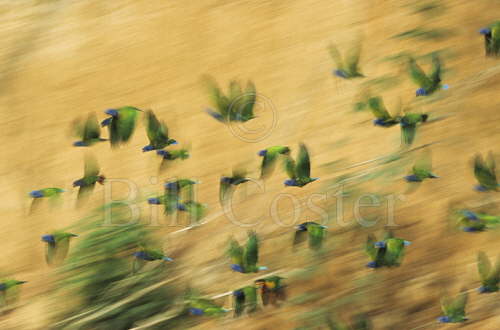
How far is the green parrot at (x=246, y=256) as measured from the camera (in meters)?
2.92

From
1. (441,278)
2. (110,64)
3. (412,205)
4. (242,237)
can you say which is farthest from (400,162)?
(110,64)

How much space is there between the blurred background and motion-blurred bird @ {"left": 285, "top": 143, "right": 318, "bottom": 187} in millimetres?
334

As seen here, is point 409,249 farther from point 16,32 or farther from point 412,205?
point 16,32

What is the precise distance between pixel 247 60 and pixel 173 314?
127 cm

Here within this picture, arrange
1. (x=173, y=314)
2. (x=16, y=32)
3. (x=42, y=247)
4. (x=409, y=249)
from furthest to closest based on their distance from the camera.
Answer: (x=16, y=32) < (x=42, y=247) < (x=409, y=249) < (x=173, y=314)

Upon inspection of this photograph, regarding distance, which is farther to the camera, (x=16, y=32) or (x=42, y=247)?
(x=16, y=32)

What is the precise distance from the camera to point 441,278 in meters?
3.24

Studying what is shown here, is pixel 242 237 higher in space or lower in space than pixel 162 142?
lower

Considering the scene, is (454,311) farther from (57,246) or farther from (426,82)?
(57,246)

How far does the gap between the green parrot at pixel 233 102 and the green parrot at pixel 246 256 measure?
1.92ft

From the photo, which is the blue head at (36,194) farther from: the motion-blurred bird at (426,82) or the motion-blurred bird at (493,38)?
the motion-blurred bird at (493,38)

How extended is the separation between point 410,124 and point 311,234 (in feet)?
1.94

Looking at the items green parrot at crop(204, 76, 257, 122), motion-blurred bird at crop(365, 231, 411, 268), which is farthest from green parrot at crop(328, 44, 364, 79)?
motion-blurred bird at crop(365, 231, 411, 268)

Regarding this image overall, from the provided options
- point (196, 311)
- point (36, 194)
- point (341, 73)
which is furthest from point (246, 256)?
point (36, 194)
